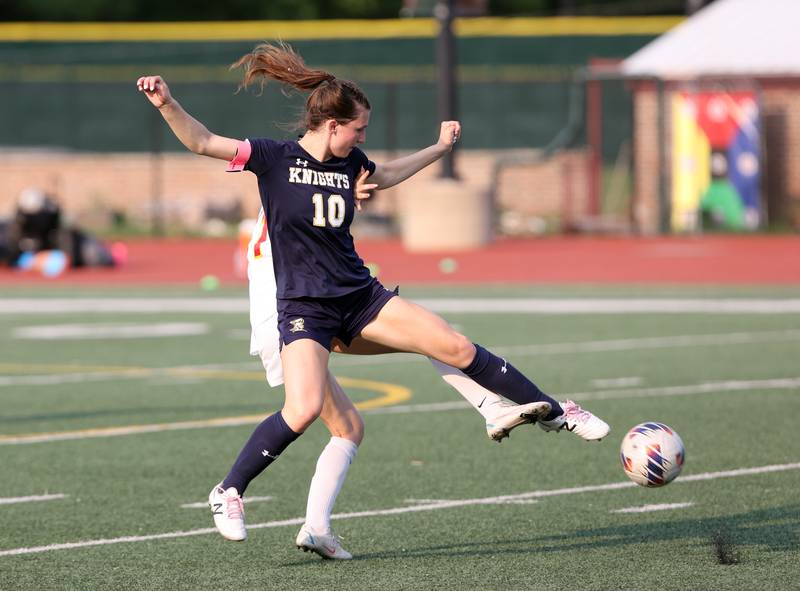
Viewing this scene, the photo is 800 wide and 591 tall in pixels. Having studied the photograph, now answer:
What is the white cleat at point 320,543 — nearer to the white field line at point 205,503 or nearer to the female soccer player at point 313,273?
the female soccer player at point 313,273

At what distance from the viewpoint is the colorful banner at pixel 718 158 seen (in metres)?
31.6

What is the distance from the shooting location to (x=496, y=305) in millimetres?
20203

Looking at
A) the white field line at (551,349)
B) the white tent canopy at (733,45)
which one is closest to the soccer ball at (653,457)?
the white field line at (551,349)

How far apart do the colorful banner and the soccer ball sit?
25186mm

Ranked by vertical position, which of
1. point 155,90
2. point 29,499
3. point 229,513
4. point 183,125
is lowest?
point 29,499

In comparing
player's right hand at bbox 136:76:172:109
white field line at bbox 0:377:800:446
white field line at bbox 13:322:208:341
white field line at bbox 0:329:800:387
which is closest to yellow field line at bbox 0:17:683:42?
white field line at bbox 13:322:208:341

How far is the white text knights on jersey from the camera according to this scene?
6.71m

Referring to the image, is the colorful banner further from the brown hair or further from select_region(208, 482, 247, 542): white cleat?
select_region(208, 482, 247, 542): white cleat

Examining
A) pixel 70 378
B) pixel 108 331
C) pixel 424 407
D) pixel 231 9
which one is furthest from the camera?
pixel 231 9

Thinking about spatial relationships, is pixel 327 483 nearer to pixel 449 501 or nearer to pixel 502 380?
pixel 502 380

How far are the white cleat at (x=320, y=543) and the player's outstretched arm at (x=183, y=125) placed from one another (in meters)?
1.61

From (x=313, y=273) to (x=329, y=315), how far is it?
0.19 metres

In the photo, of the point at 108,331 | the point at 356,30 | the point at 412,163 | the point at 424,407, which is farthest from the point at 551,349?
the point at 356,30

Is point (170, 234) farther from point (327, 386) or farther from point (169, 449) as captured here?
point (327, 386)
